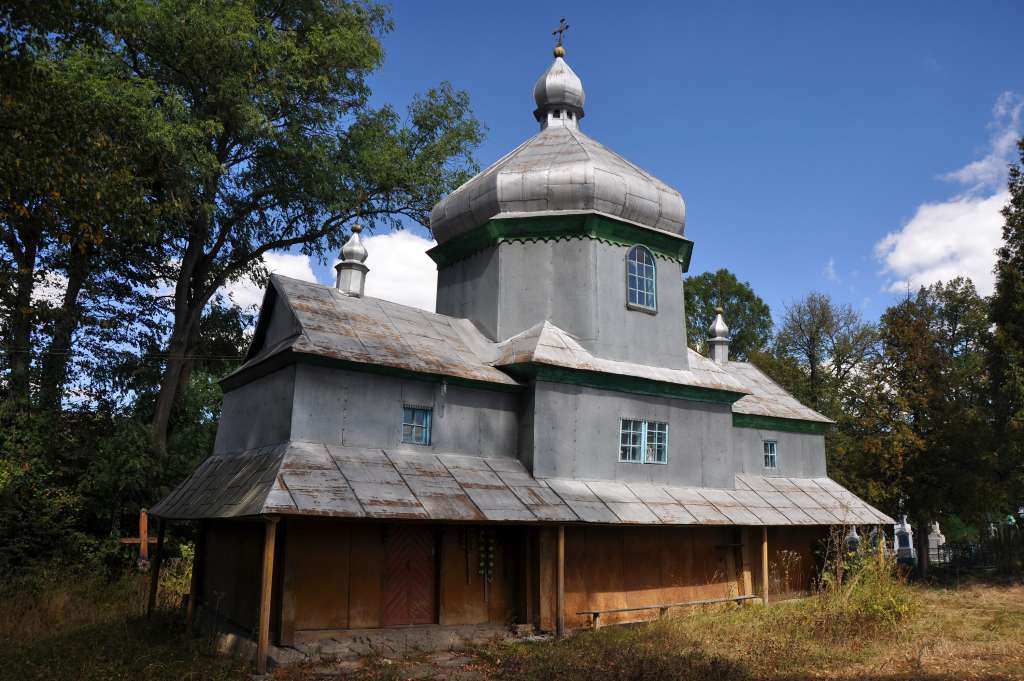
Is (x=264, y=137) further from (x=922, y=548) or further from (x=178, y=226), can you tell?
(x=922, y=548)

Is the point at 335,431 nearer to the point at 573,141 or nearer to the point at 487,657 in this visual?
the point at 487,657

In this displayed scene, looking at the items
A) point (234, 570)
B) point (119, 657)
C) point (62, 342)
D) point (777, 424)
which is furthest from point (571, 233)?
point (62, 342)

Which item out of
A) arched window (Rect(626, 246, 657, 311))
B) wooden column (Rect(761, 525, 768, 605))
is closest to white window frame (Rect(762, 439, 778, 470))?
wooden column (Rect(761, 525, 768, 605))

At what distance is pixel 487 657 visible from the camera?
466 inches

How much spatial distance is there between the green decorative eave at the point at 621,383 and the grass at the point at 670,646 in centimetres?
468

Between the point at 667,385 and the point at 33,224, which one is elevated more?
the point at 33,224

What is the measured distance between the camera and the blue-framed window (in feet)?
53.8

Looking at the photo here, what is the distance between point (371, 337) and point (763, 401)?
12668mm

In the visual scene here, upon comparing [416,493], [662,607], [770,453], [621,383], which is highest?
[621,383]

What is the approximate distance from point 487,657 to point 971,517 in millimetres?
22642

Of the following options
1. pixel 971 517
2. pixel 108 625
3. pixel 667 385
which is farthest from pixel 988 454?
pixel 108 625

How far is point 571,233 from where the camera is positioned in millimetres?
17203

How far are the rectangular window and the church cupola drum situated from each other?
349 centimetres

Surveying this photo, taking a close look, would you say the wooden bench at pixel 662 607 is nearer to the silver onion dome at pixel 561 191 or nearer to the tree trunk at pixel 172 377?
the silver onion dome at pixel 561 191
